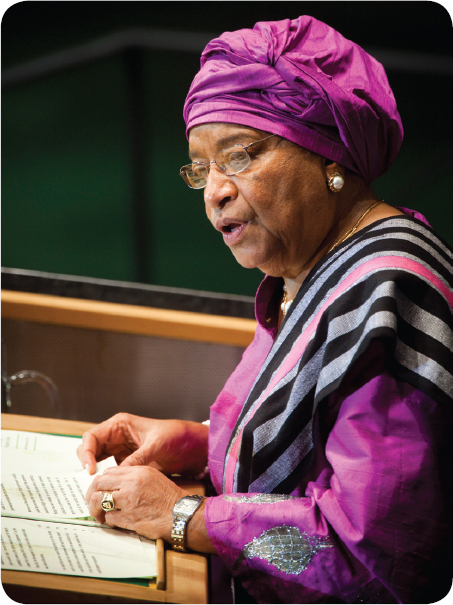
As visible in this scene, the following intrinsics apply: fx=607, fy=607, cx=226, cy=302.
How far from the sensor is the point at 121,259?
3.02m

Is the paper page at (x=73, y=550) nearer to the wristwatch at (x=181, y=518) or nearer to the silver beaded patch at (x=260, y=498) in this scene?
the wristwatch at (x=181, y=518)

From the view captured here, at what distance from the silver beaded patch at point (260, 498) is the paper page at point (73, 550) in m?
0.18

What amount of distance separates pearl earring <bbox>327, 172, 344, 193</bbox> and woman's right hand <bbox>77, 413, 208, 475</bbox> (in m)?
0.68

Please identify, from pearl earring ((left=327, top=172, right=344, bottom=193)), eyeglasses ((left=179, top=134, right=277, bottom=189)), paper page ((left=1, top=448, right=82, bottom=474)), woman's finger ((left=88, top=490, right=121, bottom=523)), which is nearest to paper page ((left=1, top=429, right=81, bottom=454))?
paper page ((left=1, top=448, right=82, bottom=474))

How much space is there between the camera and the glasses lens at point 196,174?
1300 mm

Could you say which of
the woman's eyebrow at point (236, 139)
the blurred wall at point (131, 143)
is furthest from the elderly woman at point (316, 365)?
the blurred wall at point (131, 143)

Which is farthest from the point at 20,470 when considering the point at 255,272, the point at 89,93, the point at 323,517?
the point at 89,93

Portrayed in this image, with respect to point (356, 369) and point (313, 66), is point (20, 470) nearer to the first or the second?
point (356, 369)

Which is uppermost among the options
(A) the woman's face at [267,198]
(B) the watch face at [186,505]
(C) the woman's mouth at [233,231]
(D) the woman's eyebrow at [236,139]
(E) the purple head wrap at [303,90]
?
(E) the purple head wrap at [303,90]

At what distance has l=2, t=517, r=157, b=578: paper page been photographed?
104cm

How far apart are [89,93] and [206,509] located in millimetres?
2335

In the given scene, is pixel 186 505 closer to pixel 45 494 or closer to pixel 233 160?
pixel 45 494

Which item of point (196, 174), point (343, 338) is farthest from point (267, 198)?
point (343, 338)

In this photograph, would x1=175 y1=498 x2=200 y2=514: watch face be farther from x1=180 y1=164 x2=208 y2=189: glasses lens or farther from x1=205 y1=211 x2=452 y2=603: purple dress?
x1=180 y1=164 x2=208 y2=189: glasses lens
